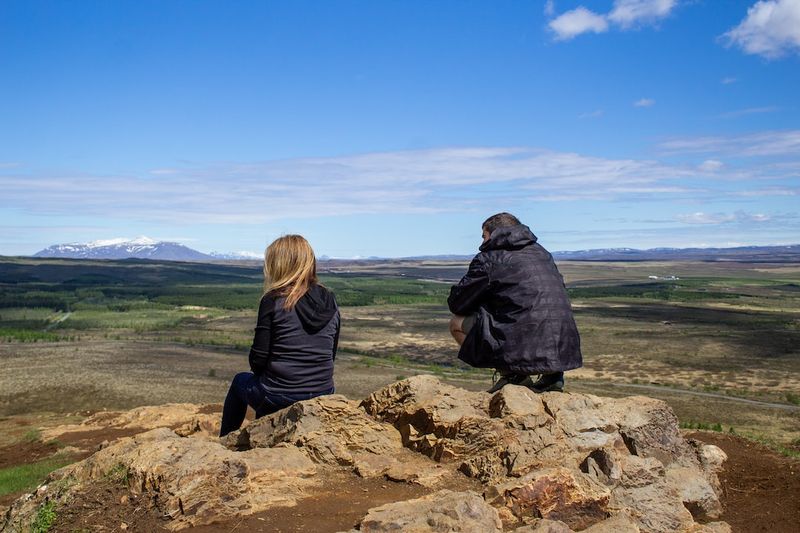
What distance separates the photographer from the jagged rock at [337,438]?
8.84 meters

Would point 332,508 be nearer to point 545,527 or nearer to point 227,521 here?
point 227,521

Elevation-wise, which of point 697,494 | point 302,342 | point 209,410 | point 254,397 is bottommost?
point 209,410

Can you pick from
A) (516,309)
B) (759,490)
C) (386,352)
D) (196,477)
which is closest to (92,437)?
(196,477)

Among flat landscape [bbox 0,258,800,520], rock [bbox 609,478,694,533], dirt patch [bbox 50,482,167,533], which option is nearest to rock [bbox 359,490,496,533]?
rock [bbox 609,478,694,533]

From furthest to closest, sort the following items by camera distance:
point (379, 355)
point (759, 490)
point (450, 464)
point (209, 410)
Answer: point (379, 355) < point (209, 410) < point (759, 490) < point (450, 464)

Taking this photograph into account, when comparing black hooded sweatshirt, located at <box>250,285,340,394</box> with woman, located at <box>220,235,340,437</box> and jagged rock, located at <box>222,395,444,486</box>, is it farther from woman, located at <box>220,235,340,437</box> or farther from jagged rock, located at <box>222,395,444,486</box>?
jagged rock, located at <box>222,395,444,486</box>

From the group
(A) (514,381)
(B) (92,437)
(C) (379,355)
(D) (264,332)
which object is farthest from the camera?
(C) (379,355)

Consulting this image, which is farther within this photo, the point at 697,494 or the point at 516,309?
the point at 697,494

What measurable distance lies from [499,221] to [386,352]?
60.7 meters

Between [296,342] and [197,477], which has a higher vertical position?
[296,342]

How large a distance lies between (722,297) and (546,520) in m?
156

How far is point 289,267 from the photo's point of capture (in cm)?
923

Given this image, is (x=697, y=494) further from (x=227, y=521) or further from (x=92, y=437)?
(x=92, y=437)

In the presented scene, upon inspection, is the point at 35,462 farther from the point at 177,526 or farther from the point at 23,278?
the point at 23,278
